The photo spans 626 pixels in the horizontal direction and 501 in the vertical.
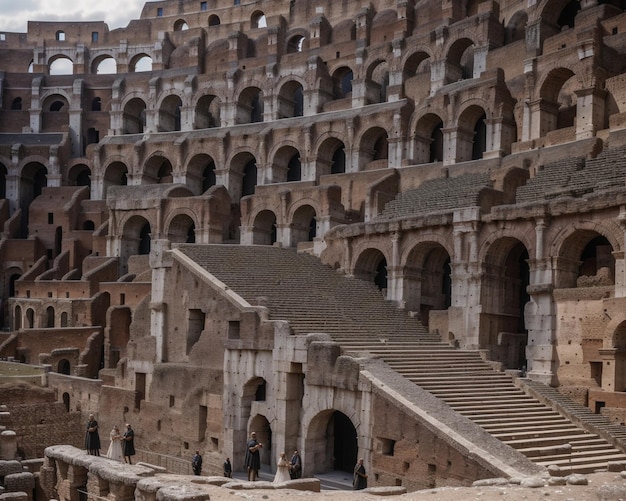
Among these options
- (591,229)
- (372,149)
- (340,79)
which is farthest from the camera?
(340,79)

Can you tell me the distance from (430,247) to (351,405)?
11102 mm

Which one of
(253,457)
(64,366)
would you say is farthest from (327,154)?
(253,457)

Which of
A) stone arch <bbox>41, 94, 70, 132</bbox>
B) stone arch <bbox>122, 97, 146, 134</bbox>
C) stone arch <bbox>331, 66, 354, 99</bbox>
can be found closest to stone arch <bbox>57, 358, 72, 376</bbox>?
stone arch <bbox>122, 97, 146, 134</bbox>

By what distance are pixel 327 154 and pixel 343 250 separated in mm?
13992

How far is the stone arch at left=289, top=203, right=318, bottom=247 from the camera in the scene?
44125 millimetres

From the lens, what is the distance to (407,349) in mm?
27656

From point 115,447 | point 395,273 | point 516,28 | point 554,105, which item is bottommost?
point 115,447

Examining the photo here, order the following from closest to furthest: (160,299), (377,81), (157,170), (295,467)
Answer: (295,467) < (160,299) < (377,81) < (157,170)

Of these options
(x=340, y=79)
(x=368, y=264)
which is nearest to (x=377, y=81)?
(x=340, y=79)

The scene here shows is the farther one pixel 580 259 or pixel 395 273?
pixel 395 273

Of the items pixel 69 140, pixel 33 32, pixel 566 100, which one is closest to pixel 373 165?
pixel 566 100

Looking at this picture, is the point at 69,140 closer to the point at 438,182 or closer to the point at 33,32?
the point at 33,32

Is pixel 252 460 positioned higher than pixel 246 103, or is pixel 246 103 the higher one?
pixel 246 103

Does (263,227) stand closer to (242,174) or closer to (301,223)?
(301,223)
